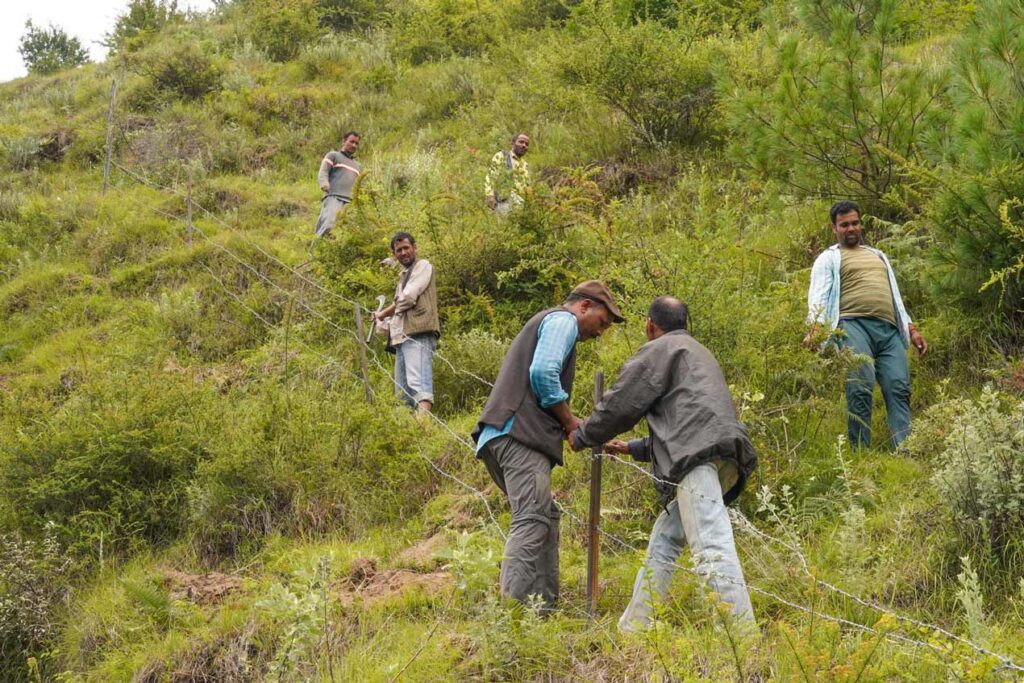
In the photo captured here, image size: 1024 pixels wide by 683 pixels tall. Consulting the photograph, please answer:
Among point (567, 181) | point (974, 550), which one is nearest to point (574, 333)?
point (974, 550)

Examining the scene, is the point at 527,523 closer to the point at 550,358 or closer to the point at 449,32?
the point at 550,358

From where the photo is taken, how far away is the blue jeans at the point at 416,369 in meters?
9.56

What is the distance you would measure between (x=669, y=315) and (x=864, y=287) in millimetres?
2669

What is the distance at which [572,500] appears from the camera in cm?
740

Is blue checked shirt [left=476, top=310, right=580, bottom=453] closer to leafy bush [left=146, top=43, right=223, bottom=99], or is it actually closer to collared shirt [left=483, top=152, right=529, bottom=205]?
collared shirt [left=483, top=152, right=529, bottom=205]

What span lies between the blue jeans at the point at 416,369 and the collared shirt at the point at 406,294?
0.11m

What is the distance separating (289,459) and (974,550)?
497cm

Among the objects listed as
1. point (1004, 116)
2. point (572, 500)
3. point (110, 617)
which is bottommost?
point (110, 617)

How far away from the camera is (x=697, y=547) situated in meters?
5.05

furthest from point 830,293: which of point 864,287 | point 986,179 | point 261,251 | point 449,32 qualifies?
point 449,32

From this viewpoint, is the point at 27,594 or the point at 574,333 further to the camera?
the point at 27,594

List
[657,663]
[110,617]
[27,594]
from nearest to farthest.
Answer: [657,663], [110,617], [27,594]

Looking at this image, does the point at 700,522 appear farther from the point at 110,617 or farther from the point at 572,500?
the point at 110,617

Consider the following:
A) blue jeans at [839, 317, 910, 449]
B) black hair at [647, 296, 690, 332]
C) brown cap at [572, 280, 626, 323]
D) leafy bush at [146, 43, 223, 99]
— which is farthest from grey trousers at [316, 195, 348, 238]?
leafy bush at [146, 43, 223, 99]
